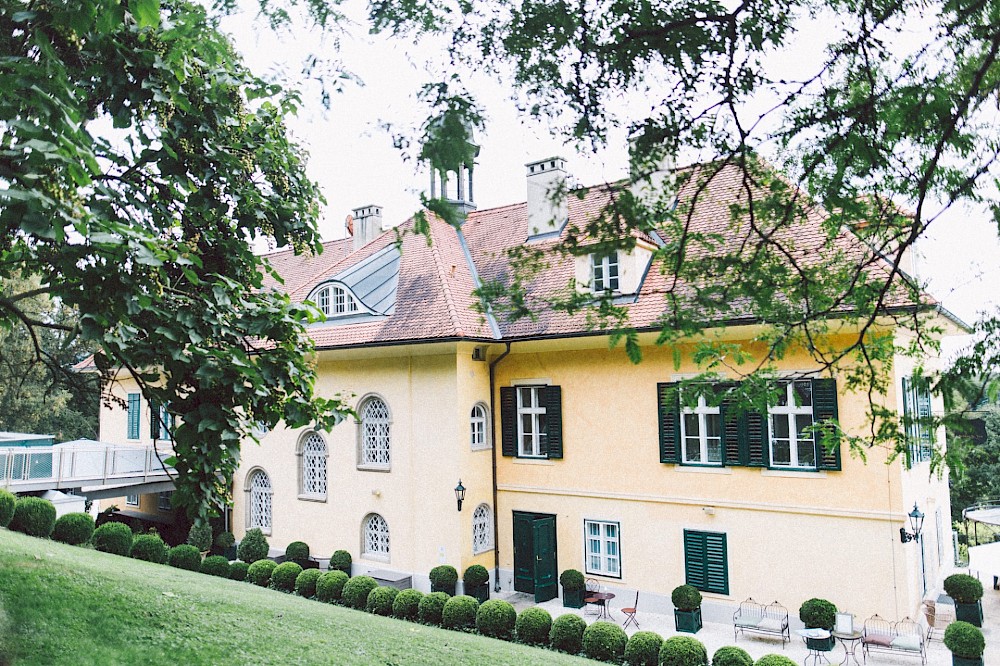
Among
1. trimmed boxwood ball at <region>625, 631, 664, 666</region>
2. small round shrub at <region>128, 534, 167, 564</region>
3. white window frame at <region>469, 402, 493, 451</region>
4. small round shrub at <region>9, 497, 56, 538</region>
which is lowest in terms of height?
trimmed boxwood ball at <region>625, 631, 664, 666</region>

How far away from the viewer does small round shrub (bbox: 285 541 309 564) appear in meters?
18.6

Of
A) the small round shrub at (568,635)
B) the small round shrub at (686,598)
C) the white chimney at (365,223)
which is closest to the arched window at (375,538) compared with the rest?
the small round shrub at (568,635)

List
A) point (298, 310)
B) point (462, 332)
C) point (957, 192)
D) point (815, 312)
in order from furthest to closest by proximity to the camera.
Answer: point (462, 332), point (298, 310), point (815, 312), point (957, 192)

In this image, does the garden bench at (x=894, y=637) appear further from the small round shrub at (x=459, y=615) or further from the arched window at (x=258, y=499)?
the arched window at (x=258, y=499)

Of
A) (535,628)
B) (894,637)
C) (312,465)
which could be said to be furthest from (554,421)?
(894,637)

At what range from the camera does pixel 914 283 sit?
4.28 meters

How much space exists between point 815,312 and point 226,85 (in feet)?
20.2

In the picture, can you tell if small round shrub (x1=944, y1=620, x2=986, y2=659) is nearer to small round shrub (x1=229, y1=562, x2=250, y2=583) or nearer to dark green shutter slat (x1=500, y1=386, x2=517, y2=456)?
dark green shutter slat (x1=500, y1=386, x2=517, y2=456)

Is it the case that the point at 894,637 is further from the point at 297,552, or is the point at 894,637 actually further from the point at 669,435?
the point at 297,552

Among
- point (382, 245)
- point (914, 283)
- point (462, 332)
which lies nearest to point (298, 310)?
point (914, 283)

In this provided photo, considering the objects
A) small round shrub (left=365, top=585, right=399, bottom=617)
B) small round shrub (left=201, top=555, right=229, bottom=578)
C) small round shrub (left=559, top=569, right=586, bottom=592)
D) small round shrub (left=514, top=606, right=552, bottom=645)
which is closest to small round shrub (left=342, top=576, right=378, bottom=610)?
small round shrub (left=365, top=585, right=399, bottom=617)

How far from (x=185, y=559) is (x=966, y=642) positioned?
1516 centimetres

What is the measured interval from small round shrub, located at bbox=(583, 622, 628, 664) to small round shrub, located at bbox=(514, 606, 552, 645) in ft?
2.68

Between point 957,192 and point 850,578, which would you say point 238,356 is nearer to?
point 957,192
